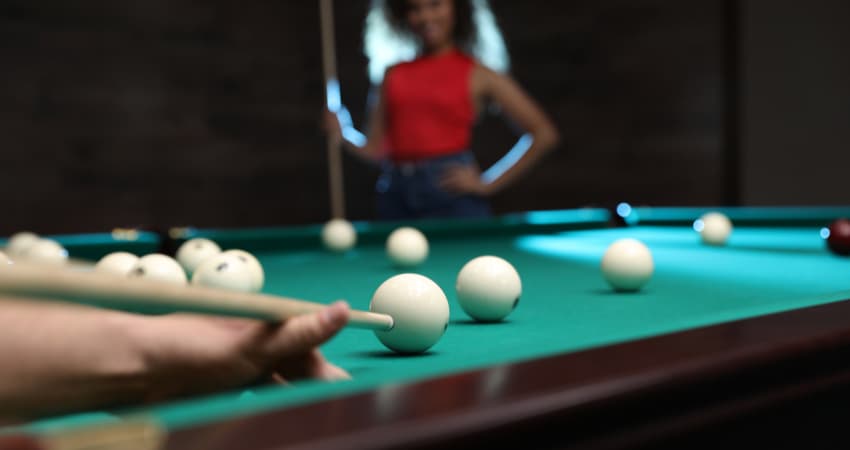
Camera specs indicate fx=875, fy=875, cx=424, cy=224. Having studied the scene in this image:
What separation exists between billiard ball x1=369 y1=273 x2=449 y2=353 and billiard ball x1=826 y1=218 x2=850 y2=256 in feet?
4.79

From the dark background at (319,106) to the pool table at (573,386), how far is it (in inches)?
173

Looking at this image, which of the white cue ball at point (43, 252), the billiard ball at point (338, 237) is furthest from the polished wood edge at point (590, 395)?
the billiard ball at point (338, 237)

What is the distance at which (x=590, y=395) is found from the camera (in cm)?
71

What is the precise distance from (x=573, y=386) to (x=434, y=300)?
440 mm

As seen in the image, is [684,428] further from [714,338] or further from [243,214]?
[243,214]

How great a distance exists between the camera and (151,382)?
0.80 meters

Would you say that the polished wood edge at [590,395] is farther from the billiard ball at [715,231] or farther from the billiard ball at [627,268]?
the billiard ball at [715,231]

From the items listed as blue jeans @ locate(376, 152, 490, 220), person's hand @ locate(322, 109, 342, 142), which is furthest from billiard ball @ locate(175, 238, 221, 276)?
person's hand @ locate(322, 109, 342, 142)

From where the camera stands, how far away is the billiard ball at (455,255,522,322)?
1354mm

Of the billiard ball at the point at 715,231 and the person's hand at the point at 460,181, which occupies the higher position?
the person's hand at the point at 460,181

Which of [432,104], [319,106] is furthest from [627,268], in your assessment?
[319,106]

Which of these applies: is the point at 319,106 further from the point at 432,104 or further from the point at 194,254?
the point at 194,254

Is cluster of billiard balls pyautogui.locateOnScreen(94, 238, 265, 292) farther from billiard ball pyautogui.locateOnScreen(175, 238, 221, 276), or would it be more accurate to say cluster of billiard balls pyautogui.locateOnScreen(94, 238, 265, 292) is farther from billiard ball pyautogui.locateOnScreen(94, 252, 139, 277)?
billiard ball pyautogui.locateOnScreen(175, 238, 221, 276)

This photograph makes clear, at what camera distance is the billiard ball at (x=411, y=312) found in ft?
3.55
